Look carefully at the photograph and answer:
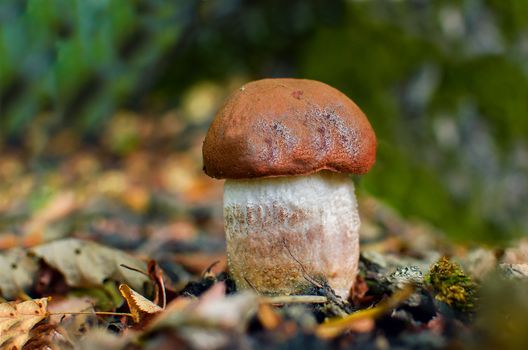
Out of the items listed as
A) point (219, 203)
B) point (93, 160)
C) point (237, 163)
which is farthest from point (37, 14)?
point (237, 163)

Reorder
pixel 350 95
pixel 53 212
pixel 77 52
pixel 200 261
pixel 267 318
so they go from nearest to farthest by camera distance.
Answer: pixel 267 318
pixel 200 261
pixel 53 212
pixel 77 52
pixel 350 95


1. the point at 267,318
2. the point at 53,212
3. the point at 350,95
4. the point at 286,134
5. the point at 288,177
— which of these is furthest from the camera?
the point at 350,95

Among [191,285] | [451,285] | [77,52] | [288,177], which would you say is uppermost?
[77,52]

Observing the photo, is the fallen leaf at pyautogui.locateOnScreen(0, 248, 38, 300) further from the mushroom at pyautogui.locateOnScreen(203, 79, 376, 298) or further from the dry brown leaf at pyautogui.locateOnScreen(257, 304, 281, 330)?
the dry brown leaf at pyautogui.locateOnScreen(257, 304, 281, 330)

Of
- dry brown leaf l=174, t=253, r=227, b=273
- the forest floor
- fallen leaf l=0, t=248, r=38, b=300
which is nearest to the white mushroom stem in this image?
the forest floor

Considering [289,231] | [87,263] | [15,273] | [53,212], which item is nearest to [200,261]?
[87,263]

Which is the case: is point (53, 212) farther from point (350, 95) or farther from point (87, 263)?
point (350, 95)

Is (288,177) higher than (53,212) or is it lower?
higher
